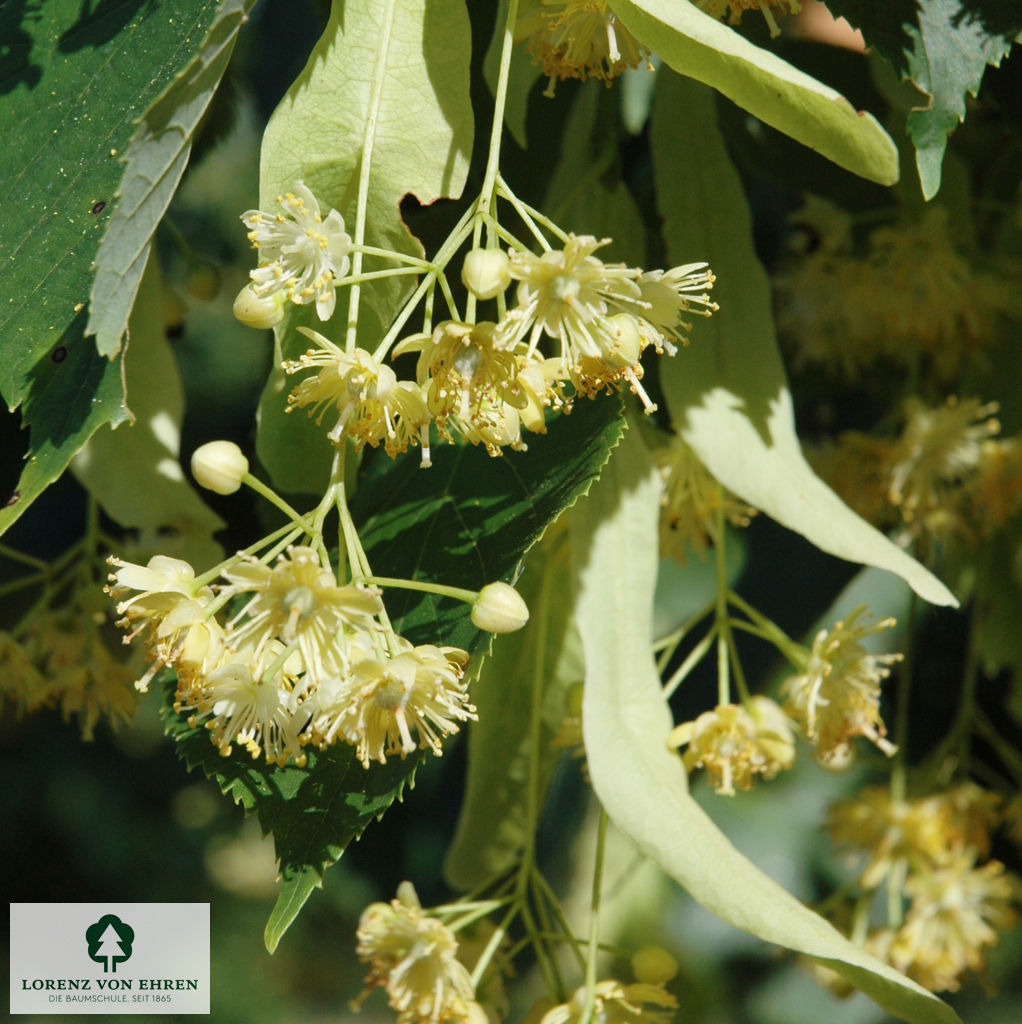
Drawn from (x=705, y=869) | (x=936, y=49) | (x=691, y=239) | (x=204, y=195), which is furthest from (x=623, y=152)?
(x=204, y=195)

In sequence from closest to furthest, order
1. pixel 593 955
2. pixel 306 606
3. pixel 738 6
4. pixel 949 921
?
1. pixel 306 606
2. pixel 738 6
3. pixel 593 955
4. pixel 949 921

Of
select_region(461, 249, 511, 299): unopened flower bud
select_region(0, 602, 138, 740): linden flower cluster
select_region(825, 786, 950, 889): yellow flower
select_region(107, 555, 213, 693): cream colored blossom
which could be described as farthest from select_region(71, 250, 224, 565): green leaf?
select_region(825, 786, 950, 889): yellow flower

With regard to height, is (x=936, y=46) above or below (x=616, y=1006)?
above

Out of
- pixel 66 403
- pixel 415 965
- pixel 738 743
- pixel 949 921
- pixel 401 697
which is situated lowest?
pixel 949 921

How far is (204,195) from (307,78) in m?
0.86

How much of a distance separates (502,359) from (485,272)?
0.04m

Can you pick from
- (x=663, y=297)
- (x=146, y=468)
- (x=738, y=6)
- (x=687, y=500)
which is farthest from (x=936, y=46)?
(x=146, y=468)

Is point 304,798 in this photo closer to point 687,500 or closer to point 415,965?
point 415,965

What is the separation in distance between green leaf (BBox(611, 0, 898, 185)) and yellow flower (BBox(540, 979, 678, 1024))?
48 centimetres

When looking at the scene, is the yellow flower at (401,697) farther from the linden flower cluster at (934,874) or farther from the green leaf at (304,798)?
the linden flower cluster at (934,874)

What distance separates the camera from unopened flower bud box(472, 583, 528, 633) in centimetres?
49

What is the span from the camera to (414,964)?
646 mm

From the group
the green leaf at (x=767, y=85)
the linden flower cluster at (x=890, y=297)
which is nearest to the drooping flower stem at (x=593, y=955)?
the green leaf at (x=767, y=85)

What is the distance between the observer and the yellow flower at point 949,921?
2.81ft
